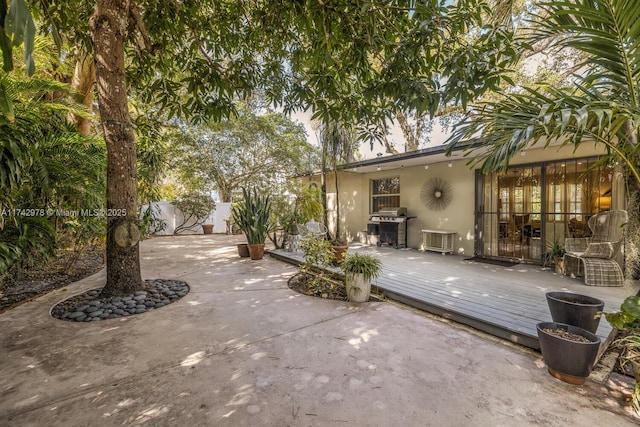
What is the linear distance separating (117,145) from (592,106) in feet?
15.2

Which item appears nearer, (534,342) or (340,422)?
(340,422)

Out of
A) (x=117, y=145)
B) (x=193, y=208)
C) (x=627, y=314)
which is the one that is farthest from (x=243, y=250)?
(x=193, y=208)

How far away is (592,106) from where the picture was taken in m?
1.78

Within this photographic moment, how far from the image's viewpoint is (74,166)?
13.1 ft

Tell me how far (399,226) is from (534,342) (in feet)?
18.1

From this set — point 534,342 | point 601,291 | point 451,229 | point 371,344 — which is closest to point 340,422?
point 371,344

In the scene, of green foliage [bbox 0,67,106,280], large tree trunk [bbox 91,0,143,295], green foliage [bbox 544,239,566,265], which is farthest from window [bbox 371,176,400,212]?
green foliage [bbox 0,67,106,280]

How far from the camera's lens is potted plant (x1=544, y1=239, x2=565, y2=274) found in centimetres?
503

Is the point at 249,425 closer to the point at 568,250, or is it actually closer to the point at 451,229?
the point at 568,250

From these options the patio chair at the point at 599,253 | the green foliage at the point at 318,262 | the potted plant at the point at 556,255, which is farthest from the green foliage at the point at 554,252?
the green foliage at the point at 318,262

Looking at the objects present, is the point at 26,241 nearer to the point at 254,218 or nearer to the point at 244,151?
the point at 254,218

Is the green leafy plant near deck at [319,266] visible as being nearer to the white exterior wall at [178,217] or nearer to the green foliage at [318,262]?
the green foliage at [318,262]

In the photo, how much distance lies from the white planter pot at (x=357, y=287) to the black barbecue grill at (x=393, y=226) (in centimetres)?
436

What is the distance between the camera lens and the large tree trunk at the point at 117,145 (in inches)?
132
